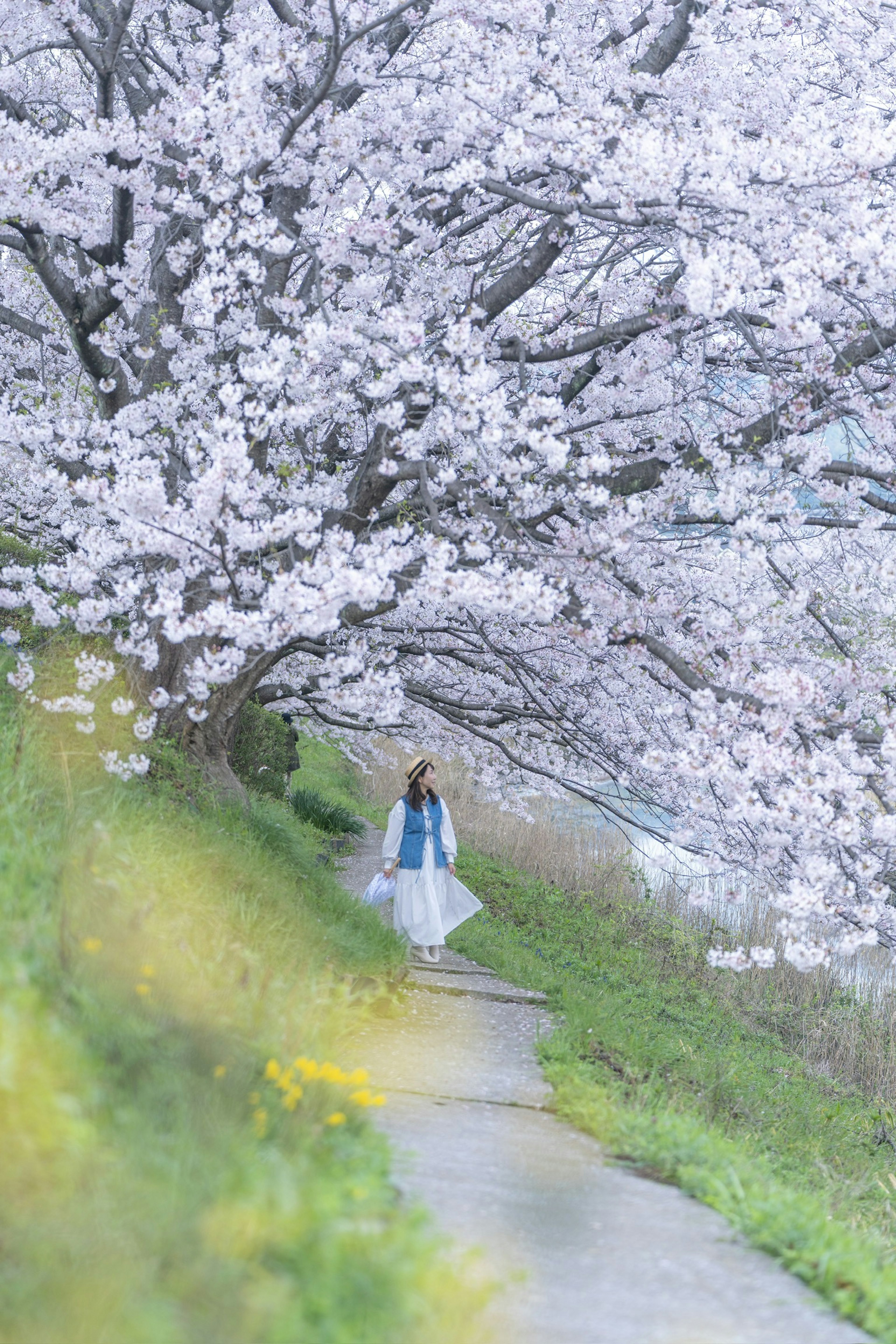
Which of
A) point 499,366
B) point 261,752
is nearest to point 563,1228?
point 499,366

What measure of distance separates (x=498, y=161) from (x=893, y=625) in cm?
548

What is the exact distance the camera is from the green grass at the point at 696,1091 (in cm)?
409

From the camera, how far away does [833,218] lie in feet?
19.3

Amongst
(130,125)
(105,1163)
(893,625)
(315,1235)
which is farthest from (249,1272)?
(893,625)

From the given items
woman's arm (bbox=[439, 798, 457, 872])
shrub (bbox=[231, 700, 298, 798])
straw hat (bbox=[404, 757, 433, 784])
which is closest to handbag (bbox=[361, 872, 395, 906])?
woman's arm (bbox=[439, 798, 457, 872])

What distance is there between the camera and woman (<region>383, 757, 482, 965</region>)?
8.75 metres

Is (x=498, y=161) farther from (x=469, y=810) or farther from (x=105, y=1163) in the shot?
(x=469, y=810)

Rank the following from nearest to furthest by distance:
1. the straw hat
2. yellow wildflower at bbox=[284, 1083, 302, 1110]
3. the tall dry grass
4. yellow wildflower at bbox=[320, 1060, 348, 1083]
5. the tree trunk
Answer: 1. yellow wildflower at bbox=[284, 1083, 302, 1110]
2. yellow wildflower at bbox=[320, 1060, 348, 1083]
3. the tree trunk
4. the straw hat
5. the tall dry grass

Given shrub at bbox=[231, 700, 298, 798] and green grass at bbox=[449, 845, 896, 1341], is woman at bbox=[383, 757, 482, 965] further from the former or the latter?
shrub at bbox=[231, 700, 298, 798]

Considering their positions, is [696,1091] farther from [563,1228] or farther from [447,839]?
[563,1228]

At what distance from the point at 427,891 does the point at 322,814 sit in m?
5.55

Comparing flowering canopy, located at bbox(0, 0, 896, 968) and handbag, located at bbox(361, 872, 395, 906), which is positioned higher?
flowering canopy, located at bbox(0, 0, 896, 968)

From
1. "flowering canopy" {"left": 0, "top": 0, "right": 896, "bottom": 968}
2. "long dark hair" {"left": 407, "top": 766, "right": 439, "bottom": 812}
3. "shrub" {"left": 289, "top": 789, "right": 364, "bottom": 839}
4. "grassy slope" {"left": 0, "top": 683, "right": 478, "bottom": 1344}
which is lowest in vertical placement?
"grassy slope" {"left": 0, "top": 683, "right": 478, "bottom": 1344}

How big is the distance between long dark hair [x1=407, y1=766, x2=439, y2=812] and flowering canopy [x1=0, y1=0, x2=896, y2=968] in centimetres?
92
